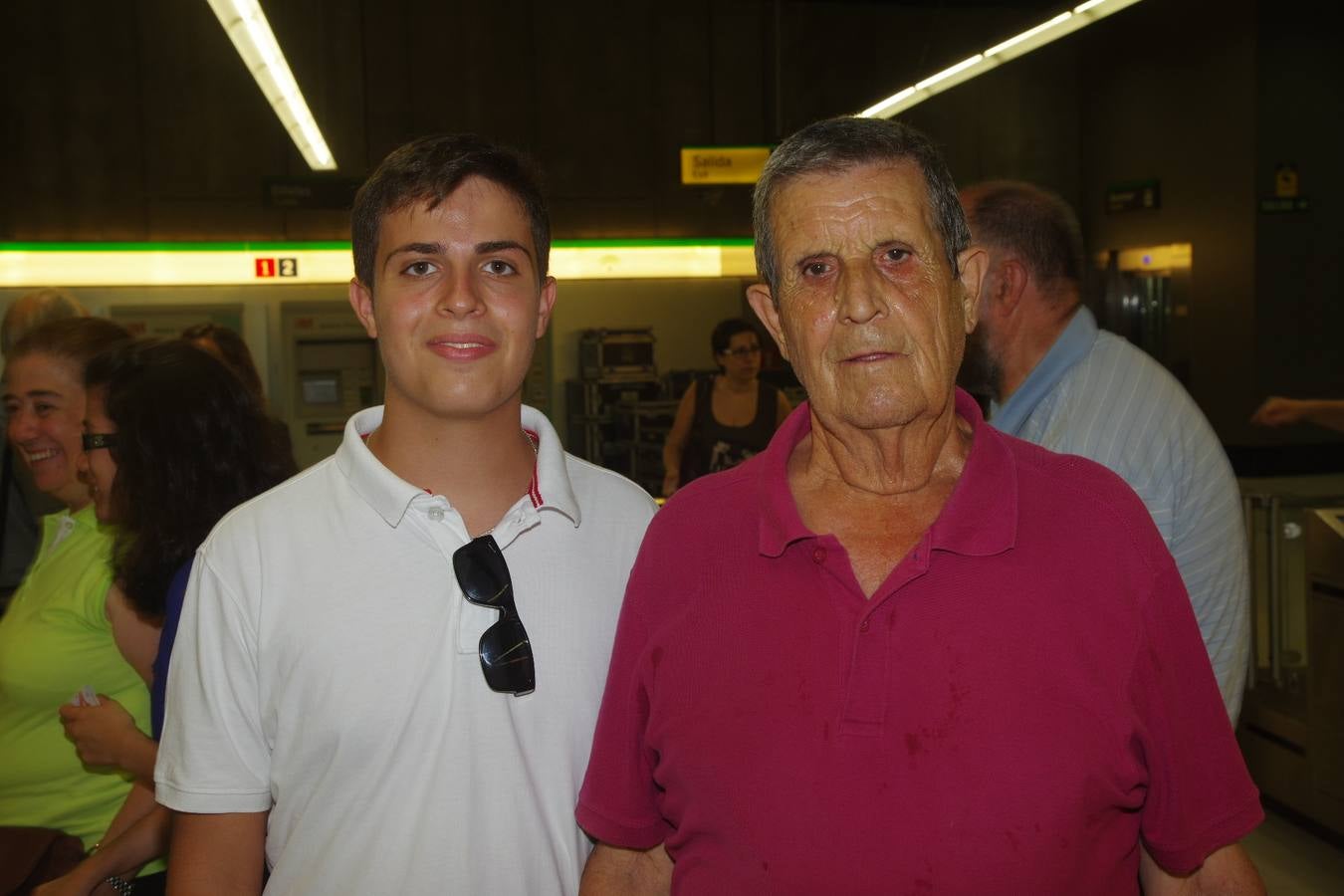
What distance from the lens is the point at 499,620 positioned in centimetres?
150

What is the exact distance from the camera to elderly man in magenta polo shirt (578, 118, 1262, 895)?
4.14 feet

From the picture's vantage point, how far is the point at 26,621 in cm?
233

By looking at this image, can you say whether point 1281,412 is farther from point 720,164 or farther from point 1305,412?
point 720,164

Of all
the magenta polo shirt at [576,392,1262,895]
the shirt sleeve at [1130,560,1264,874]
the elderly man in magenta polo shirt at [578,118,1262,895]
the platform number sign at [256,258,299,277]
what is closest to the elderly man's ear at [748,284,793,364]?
the elderly man in magenta polo shirt at [578,118,1262,895]

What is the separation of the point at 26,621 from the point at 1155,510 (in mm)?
2263

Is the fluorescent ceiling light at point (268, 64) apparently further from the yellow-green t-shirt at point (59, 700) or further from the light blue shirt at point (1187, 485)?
the light blue shirt at point (1187, 485)

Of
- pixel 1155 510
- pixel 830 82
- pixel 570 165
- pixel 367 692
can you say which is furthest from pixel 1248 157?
pixel 367 692

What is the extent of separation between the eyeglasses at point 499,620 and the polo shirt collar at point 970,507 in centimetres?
35

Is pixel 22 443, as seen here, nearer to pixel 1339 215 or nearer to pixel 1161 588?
pixel 1161 588

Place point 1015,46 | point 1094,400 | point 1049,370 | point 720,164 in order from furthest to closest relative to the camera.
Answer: point 720,164, point 1015,46, point 1049,370, point 1094,400

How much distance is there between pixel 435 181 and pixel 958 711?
993mm

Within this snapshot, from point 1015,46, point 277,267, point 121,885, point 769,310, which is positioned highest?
point 1015,46

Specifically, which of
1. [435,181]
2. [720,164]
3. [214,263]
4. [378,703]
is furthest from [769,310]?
[214,263]

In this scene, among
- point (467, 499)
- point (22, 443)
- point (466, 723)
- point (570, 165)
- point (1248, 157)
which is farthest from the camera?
point (570, 165)
